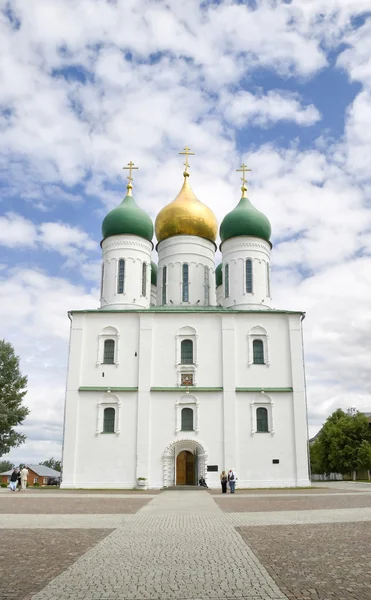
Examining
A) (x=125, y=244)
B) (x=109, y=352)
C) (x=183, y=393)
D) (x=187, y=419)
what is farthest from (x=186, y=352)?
(x=125, y=244)

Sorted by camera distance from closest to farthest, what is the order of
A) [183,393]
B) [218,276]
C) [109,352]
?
[183,393] < [109,352] < [218,276]

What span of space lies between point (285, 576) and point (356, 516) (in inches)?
303

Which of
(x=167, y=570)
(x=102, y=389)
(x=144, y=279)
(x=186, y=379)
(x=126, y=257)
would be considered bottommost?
(x=167, y=570)

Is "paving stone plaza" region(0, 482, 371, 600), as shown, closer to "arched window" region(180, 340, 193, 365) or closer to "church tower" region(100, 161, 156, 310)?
"arched window" region(180, 340, 193, 365)

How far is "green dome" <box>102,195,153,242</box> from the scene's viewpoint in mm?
34969

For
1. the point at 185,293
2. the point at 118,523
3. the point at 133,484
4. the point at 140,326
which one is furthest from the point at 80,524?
the point at 185,293

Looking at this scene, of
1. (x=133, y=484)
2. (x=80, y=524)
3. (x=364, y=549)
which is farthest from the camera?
(x=133, y=484)

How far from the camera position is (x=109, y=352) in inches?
1236

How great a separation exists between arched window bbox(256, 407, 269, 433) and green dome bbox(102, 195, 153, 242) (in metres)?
13.1

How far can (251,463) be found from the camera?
2930 centimetres

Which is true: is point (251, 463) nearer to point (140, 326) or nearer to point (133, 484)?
point (133, 484)

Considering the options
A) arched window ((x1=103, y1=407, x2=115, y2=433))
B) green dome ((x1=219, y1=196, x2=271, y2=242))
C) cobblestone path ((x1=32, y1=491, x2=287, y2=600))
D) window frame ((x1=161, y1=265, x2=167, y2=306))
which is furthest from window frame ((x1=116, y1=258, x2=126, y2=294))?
cobblestone path ((x1=32, y1=491, x2=287, y2=600))

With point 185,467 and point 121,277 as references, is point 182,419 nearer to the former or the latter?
point 185,467

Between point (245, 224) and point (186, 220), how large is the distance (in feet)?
12.9
